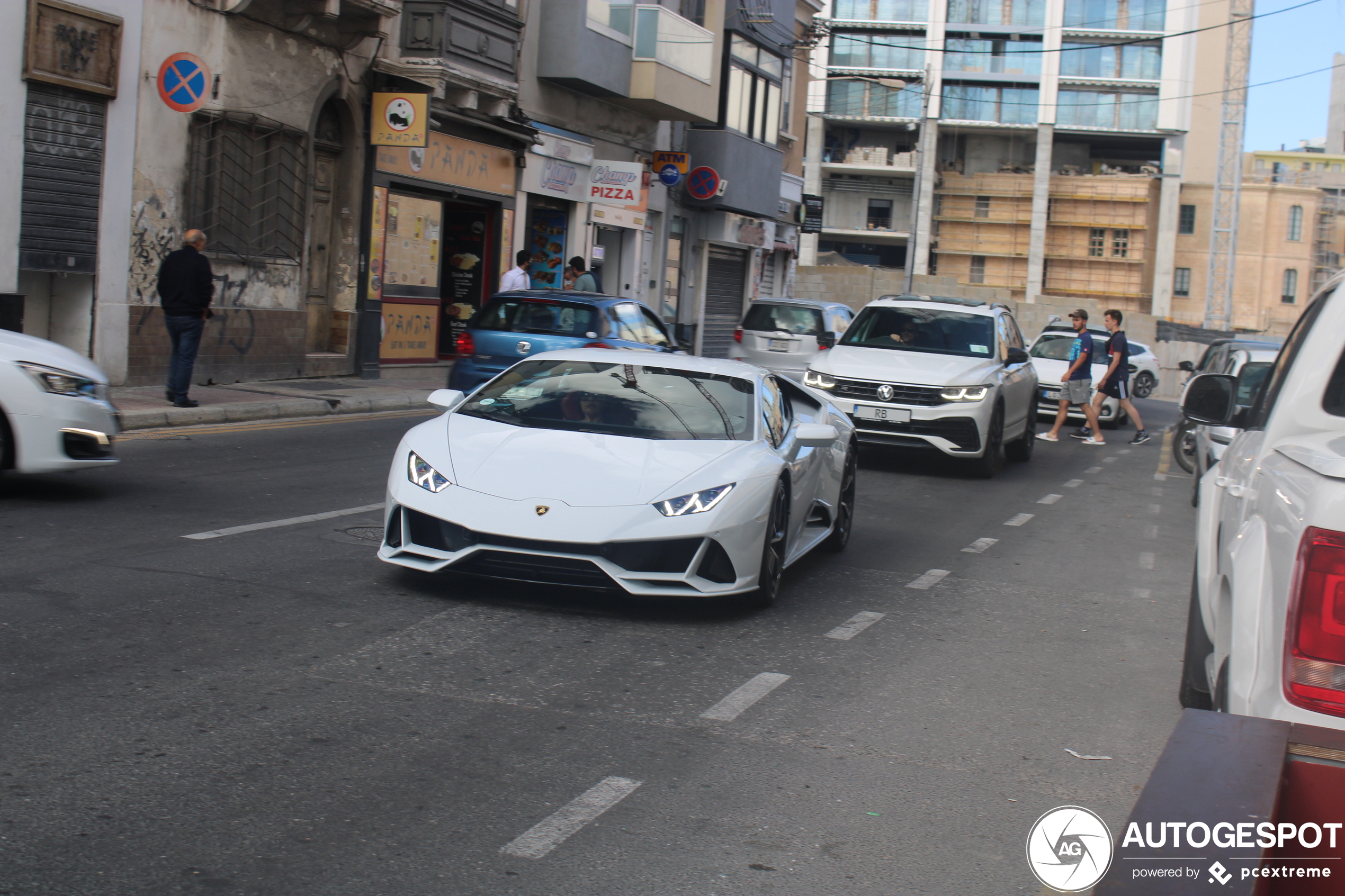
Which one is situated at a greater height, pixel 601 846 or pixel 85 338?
pixel 85 338

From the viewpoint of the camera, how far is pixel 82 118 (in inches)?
604

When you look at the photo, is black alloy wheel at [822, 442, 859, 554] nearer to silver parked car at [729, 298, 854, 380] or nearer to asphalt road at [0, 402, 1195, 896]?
asphalt road at [0, 402, 1195, 896]

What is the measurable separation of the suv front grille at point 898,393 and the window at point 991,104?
2608 inches

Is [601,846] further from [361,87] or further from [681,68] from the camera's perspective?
[681,68]

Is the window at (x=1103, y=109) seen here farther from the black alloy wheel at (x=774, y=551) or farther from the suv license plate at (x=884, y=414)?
the black alloy wheel at (x=774, y=551)

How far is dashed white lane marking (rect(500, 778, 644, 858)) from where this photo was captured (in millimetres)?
3697

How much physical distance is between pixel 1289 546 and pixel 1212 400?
2.25 meters

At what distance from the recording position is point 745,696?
17.7 feet

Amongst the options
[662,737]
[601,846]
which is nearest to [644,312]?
[662,737]

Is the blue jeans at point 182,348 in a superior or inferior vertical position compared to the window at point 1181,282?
inferior

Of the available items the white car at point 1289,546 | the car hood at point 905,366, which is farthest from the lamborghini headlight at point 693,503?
the car hood at point 905,366

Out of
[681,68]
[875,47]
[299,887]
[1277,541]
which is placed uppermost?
[875,47]

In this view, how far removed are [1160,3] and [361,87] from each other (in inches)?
2530

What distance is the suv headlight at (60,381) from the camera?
27.4 feet
